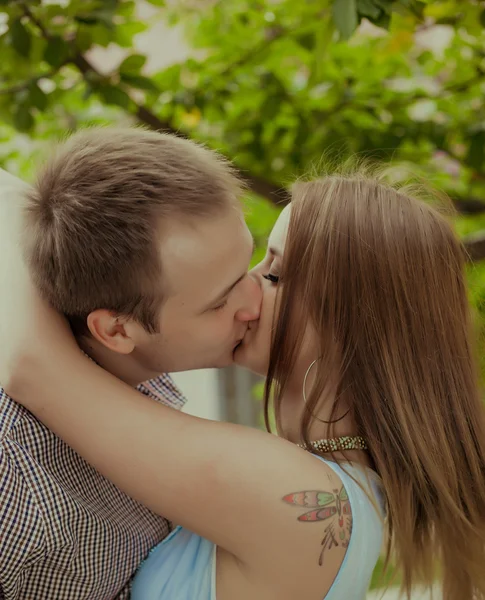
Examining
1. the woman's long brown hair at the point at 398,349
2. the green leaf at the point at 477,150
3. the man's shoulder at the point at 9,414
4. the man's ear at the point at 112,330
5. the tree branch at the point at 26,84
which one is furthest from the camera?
the green leaf at the point at 477,150

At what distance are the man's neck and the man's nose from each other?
0.28 metres

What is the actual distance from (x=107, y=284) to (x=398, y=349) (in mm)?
677

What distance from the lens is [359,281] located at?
1797 mm

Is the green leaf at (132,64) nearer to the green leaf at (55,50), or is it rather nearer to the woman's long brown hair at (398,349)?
the green leaf at (55,50)

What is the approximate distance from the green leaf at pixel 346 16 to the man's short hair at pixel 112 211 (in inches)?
16.2

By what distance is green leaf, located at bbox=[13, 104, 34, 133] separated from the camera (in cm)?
243

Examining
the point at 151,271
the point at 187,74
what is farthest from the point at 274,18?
the point at 151,271

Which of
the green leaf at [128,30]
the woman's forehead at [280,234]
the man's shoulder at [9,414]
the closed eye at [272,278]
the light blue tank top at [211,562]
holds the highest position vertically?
Answer: the green leaf at [128,30]

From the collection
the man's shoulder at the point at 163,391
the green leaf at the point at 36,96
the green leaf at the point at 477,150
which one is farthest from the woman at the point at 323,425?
the green leaf at the point at 477,150

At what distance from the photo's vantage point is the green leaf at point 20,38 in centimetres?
208

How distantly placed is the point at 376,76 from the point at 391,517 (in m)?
1.78

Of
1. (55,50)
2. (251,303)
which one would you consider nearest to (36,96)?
(55,50)

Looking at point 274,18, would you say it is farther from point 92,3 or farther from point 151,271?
point 151,271

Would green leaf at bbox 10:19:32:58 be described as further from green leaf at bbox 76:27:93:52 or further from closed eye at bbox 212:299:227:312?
closed eye at bbox 212:299:227:312
